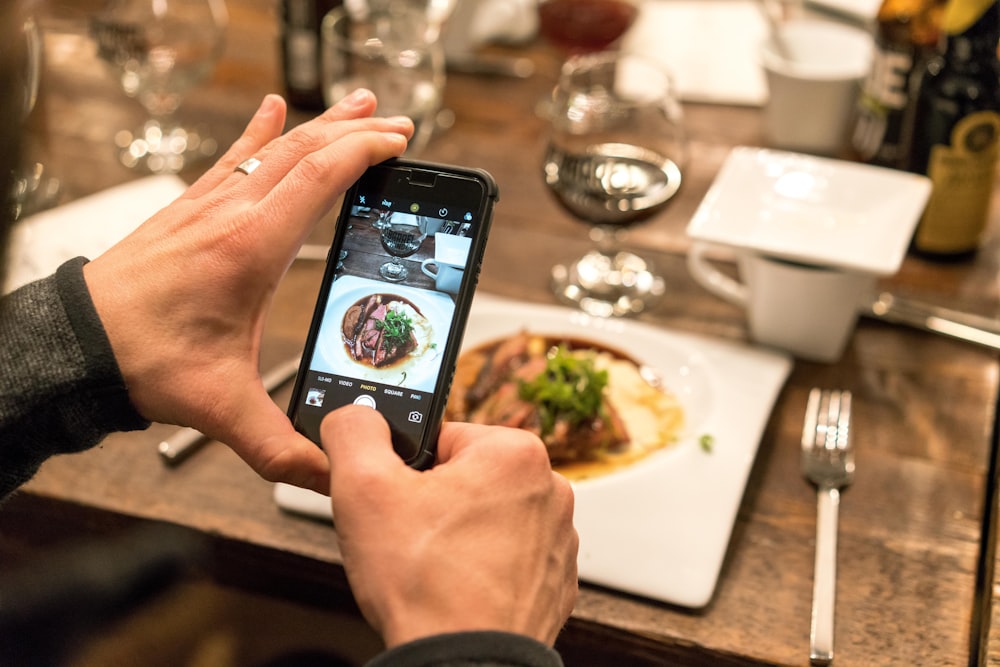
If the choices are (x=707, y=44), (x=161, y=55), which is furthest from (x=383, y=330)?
(x=707, y=44)

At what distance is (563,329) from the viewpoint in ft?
3.57

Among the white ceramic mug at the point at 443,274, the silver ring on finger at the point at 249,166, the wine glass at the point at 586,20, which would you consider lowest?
the white ceramic mug at the point at 443,274

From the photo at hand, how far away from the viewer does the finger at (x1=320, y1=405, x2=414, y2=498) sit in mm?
599

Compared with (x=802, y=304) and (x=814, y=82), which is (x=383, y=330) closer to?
(x=802, y=304)

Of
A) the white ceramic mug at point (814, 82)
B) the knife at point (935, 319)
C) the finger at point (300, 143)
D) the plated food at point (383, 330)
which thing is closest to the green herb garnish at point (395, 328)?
the plated food at point (383, 330)

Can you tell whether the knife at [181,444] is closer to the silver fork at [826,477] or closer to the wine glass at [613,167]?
the wine glass at [613,167]

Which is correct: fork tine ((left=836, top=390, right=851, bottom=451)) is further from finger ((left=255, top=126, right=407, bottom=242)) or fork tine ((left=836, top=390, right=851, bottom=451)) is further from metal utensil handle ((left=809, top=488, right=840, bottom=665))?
finger ((left=255, top=126, right=407, bottom=242))

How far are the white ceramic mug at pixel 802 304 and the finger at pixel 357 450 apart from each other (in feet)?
1.80

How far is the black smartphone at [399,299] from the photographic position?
2.24 ft

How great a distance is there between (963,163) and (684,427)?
0.53 m

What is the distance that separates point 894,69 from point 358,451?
1014 millimetres

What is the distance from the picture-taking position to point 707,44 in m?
1.82

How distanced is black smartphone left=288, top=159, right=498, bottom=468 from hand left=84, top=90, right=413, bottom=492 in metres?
0.03

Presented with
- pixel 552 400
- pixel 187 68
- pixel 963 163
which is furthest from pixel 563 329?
pixel 187 68
